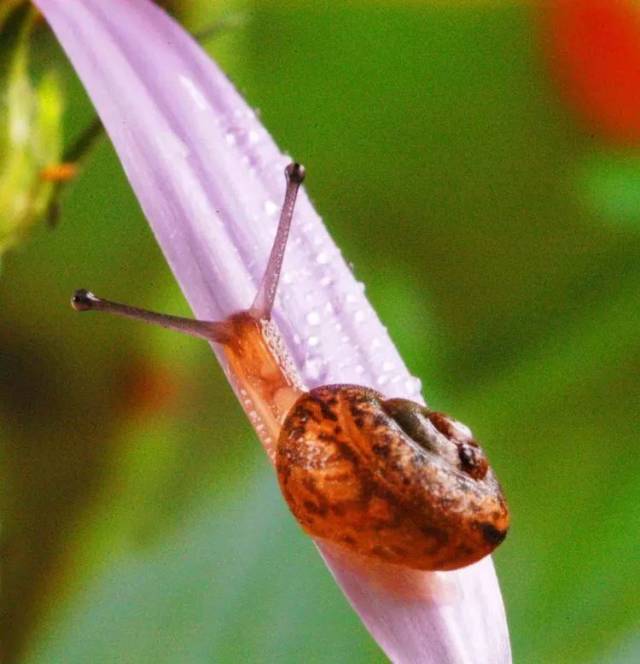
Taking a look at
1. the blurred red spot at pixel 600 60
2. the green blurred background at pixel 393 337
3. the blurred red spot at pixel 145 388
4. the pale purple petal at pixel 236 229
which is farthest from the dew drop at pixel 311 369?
the blurred red spot at pixel 600 60

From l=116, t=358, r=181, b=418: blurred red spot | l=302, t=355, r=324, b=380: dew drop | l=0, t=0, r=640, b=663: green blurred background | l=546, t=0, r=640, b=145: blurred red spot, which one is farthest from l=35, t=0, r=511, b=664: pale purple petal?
l=546, t=0, r=640, b=145: blurred red spot

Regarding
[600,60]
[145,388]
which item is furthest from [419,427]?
[600,60]

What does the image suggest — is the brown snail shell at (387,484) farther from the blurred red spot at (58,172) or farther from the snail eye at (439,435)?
the blurred red spot at (58,172)

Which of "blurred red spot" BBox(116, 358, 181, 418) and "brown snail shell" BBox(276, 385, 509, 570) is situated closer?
"brown snail shell" BBox(276, 385, 509, 570)

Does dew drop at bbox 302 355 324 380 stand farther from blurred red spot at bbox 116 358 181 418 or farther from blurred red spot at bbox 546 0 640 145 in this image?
blurred red spot at bbox 546 0 640 145

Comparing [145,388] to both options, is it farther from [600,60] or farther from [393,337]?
[600,60]

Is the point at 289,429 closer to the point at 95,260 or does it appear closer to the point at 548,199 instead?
the point at 95,260

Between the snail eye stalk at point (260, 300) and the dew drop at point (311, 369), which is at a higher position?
the snail eye stalk at point (260, 300)
